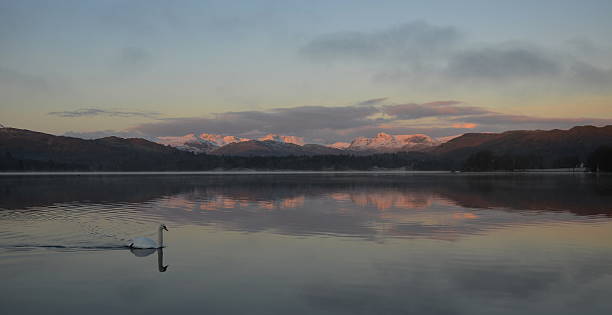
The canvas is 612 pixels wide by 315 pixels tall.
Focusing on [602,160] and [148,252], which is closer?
[148,252]

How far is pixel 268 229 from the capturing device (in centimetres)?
2691

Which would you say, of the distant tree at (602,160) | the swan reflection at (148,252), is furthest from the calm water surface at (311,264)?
the distant tree at (602,160)

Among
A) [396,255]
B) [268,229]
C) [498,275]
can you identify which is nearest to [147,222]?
[268,229]

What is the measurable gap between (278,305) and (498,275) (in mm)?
7496

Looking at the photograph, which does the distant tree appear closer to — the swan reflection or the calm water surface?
the calm water surface

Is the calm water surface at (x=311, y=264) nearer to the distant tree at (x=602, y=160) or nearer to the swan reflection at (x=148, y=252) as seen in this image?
the swan reflection at (x=148, y=252)

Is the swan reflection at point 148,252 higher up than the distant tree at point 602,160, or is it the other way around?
the distant tree at point 602,160

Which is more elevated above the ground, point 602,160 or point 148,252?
point 602,160

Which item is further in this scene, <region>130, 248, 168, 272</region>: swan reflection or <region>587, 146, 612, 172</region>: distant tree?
<region>587, 146, 612, 172</region>: distant tree

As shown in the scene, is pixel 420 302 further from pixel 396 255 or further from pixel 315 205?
pixel 315 205

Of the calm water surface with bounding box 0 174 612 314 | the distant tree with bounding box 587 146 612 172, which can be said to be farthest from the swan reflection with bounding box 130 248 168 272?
the distant tree with bounding box 587 146 612 172

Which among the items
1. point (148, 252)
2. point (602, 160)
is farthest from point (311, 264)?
point (602, 160)

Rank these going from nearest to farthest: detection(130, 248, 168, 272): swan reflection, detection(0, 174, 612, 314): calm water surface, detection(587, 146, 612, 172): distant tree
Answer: detection(0, 174, 612, 314): calm water surface → detection(130, 248, 168, 272): swan reflection → detection(587, 146, 612, 172): distant tree

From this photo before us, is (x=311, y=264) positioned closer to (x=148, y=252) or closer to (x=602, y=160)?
(x=148, y=252)
